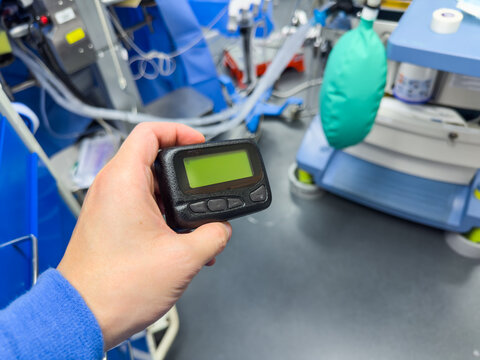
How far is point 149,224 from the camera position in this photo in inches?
17.7

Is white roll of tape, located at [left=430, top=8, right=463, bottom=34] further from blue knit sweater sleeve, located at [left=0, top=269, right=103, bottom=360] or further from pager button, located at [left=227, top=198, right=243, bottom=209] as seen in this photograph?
blue knit sweater sleeve, located at [left=0, top=269, right=103, bottom=360]

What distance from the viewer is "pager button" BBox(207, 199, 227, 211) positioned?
51 cm

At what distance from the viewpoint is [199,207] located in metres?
0.51

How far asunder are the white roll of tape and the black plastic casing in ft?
1.44

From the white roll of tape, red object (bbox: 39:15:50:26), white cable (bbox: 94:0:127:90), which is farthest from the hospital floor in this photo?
red object (bbox: 39:15:50:26)

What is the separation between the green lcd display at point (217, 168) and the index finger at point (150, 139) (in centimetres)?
6

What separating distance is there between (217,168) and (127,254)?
194 millimetres

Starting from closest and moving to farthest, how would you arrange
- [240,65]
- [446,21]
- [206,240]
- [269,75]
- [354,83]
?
1. [206,240]
2. [446,21]
3. [354,83]
4. [269,75]
5. [240,65]

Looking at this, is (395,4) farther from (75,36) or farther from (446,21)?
(75,36)

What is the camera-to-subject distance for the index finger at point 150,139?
500 millimetres

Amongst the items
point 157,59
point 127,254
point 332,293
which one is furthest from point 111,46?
point 332,293

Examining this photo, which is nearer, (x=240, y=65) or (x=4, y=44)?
(x=4, y=44)

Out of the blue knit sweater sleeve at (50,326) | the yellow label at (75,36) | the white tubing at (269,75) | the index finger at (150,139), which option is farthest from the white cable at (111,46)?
the blue knit sweater sleeve at (50,326)

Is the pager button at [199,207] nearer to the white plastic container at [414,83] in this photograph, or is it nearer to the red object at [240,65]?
the white plastic container at [414,83]
